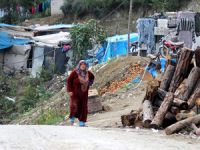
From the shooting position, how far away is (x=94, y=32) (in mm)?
26938

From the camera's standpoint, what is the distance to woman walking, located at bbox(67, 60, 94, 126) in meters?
11.8

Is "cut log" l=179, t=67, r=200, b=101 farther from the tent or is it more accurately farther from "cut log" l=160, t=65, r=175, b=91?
the tent

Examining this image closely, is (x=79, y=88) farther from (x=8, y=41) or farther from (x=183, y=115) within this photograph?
(x=8, y=41)

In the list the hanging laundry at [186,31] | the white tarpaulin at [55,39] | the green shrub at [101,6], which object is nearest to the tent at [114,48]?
the white tarpaulin at [55,39]

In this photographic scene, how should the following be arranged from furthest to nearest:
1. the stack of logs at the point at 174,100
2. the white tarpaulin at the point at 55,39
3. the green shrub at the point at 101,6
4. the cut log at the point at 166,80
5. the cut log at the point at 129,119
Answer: the green shrub at the point at 101,6, the white tarpaulin at the point at 55,39, the cut log at the point at 166,80, the cut log at the point at 129,119, the stack of logs at the point at 174,100

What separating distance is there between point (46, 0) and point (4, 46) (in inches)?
905

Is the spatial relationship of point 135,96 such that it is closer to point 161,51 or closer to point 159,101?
point 161,51

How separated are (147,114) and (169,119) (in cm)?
42

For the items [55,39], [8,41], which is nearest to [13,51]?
[8,41]

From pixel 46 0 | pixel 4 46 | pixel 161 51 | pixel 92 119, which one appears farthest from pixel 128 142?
pixel 46 0

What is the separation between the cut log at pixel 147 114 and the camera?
10445mm

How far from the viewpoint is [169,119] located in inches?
414

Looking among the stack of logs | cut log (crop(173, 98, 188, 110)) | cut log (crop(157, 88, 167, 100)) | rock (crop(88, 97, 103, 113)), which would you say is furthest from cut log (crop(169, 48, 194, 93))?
rock (crop(88, 97, 103, 113))

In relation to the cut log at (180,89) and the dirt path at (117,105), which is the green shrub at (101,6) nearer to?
the dirt path at (117,105)
